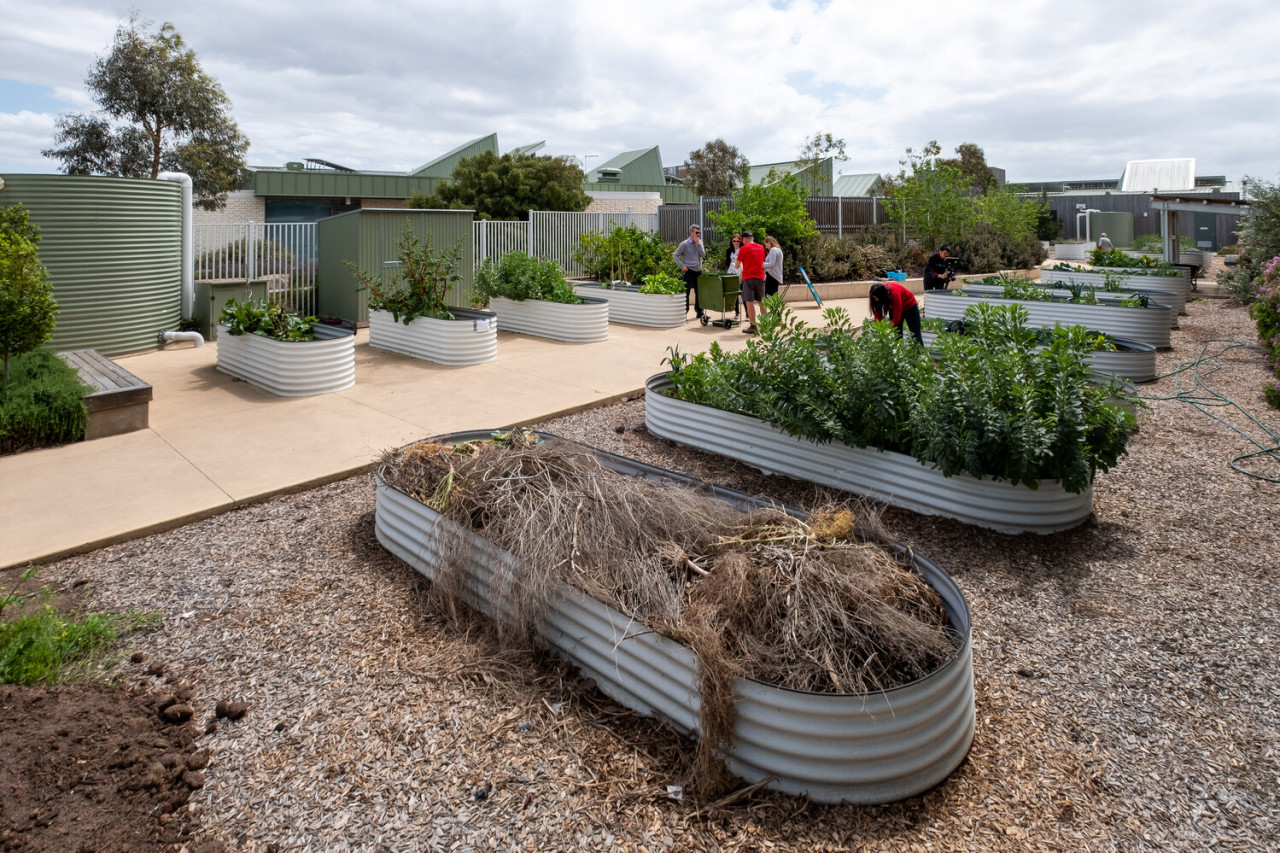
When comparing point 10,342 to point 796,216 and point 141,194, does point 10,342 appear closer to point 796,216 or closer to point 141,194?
point 141,194

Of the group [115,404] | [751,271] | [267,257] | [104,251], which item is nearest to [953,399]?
[115,404]

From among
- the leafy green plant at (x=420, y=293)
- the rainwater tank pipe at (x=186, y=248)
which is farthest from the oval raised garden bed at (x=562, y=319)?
the rainwater tank pipe at (x=186, y=248)

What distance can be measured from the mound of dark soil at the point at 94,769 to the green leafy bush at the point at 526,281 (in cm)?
993

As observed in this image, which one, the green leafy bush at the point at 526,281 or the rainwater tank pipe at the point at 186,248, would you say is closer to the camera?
the rainwater tank pipe at the point at 186,248

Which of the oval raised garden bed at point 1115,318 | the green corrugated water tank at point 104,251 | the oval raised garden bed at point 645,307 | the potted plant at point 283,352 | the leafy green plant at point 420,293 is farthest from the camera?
the oval raised garden bed at point 645,307

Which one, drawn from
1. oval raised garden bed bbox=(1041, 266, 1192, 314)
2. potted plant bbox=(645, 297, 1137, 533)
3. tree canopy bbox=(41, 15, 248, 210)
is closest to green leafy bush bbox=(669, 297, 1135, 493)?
potted plant bbox=(645, 297, 1137, 533)

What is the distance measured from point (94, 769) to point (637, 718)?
205cm

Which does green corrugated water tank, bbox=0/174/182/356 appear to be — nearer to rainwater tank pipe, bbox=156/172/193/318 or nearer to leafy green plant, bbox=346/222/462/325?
rainwater tank pipe, bbox=156/172/193/318

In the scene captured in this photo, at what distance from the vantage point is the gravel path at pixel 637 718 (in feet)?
9.65

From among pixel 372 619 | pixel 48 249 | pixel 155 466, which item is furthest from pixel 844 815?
pixel 48 249

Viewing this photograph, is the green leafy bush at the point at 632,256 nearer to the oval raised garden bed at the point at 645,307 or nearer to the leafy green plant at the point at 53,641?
the oval raised garden bed at the point at 645,307

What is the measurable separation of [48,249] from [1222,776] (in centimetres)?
1266

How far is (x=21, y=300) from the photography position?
712 cm

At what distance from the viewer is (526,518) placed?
13.9ft
